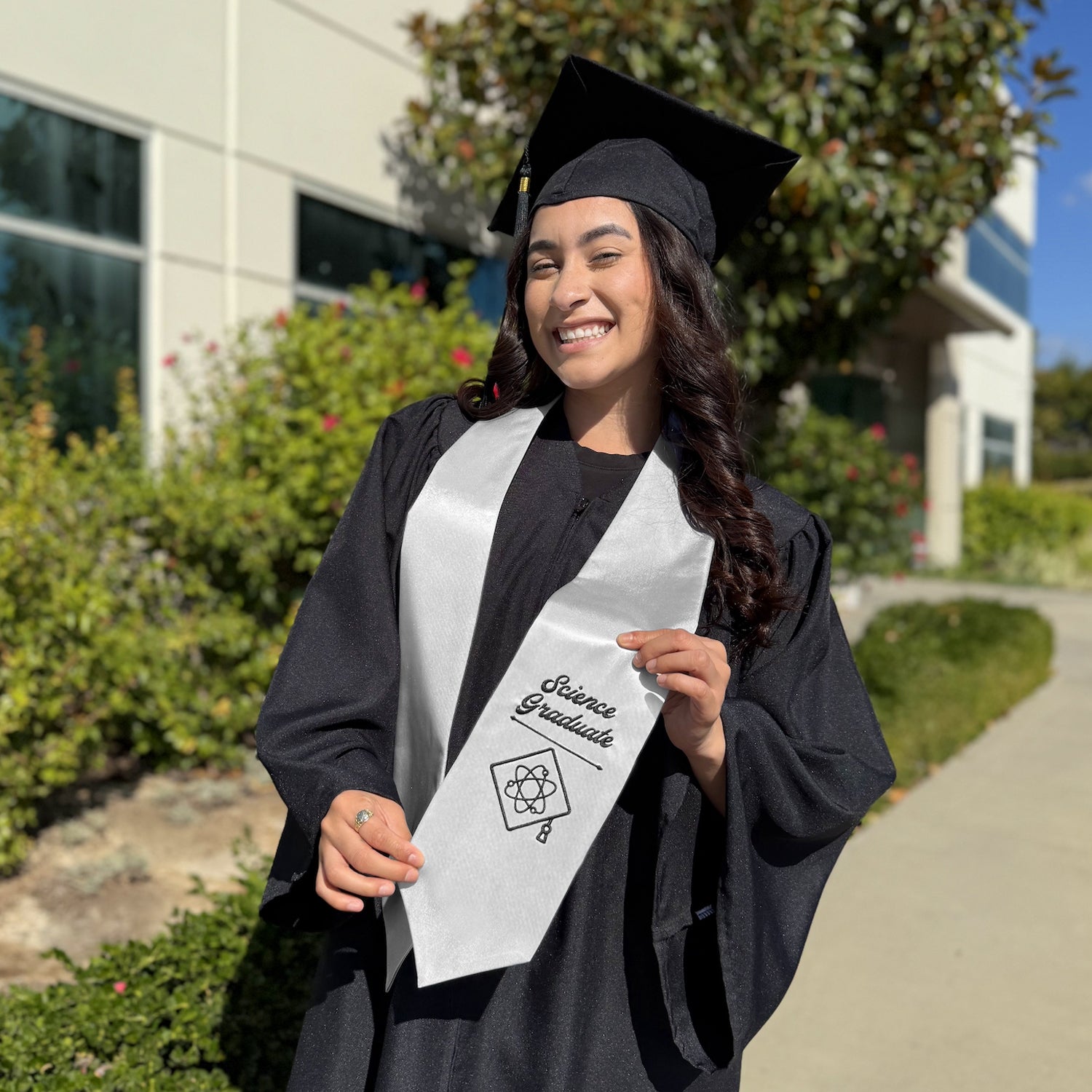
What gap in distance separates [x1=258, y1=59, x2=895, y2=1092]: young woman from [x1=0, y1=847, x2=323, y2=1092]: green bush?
93 centimetres

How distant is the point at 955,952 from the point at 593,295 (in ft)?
9.71

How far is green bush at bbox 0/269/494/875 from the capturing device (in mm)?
3795

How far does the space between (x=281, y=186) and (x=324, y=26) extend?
102 cm

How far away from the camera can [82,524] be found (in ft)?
13.8

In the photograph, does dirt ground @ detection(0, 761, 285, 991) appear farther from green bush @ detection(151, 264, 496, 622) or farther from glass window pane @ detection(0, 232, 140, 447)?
glass window pane @ detection(0, 232, 140, 447)

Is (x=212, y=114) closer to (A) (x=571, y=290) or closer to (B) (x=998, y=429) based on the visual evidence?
(A) (x=571, y=290)

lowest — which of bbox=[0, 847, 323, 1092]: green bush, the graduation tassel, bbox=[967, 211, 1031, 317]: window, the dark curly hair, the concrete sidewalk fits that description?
the concrete sidewalk

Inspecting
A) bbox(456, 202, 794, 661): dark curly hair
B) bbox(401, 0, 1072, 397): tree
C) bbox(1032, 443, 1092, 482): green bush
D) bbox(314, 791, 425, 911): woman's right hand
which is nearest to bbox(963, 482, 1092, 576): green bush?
bbox(401, 0, 1072, 397): tree

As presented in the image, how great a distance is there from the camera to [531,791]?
5.05 feet

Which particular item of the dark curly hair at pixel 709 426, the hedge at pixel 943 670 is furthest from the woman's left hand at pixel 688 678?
the hedge at pixel 943 670

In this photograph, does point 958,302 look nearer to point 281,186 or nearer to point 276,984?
point 281,186

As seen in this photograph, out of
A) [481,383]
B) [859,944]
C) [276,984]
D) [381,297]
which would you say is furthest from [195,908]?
[381,297]

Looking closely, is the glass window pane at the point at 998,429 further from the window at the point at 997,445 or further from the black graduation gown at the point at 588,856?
the black graduation gown at the point at 588,856

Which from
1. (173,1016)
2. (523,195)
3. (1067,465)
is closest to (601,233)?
(523,195)
